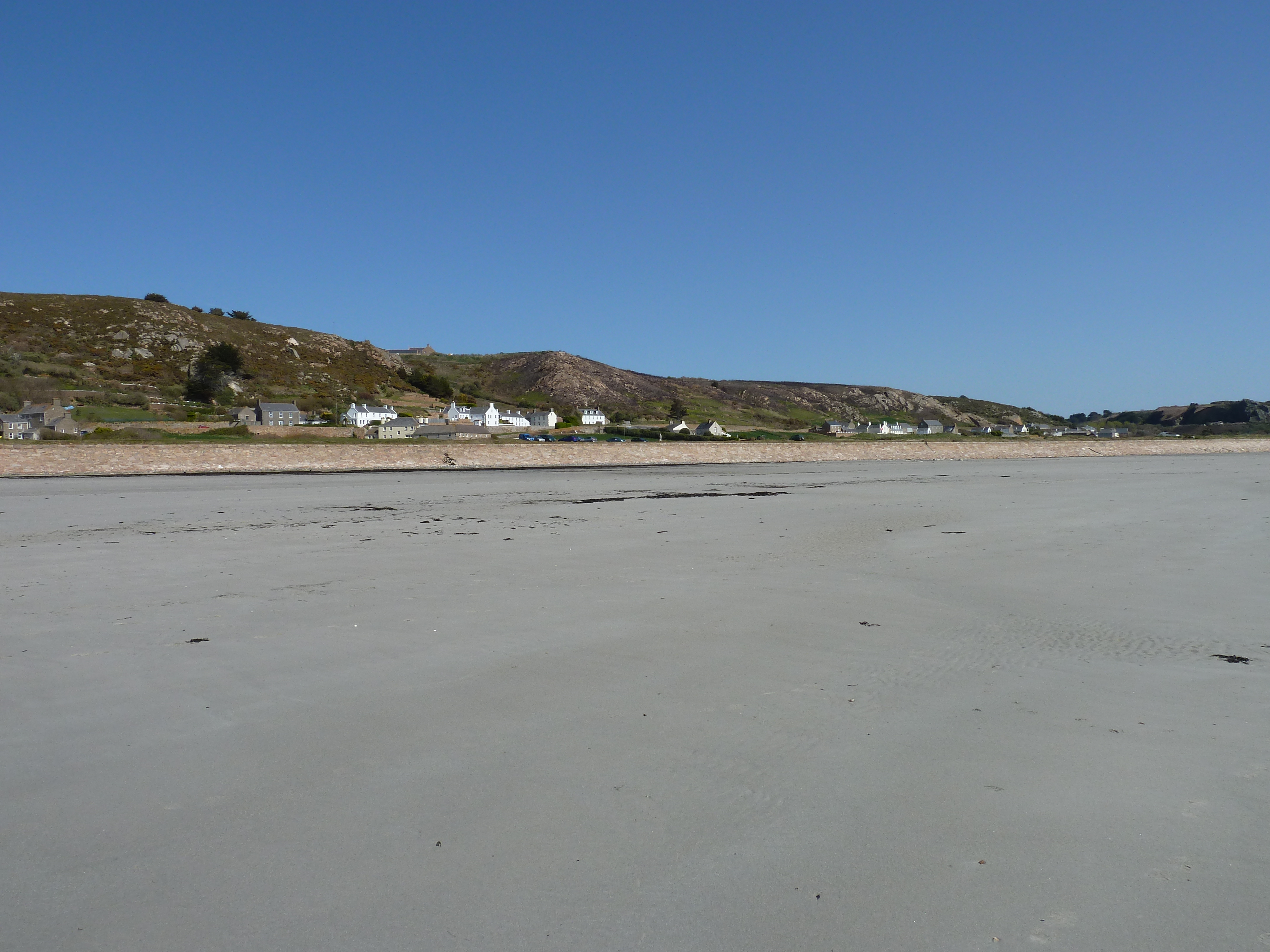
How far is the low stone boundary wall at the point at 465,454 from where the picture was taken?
2934 centimetres

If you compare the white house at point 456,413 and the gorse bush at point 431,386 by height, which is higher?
the gorse bush at point 431,386

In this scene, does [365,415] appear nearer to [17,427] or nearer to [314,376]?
[314,376]

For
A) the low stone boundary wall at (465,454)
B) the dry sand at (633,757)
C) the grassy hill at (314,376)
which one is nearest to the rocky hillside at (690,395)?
the grassy hill at (314,376)

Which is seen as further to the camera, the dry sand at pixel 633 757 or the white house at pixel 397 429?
the white house at pixel 397 429

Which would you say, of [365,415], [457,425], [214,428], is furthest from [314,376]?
[214,428]

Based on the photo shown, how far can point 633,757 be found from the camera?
356 cm

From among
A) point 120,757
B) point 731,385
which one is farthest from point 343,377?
point 120,757

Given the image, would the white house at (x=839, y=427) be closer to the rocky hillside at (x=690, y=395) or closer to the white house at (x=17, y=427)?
the rocky hillside at (x=690, y=395)

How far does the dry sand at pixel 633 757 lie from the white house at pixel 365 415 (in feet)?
194

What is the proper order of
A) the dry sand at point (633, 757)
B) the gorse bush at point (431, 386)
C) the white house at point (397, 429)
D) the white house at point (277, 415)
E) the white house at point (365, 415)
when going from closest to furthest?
the dry sand at point (633, 757) → the white house at point (397, 429) → the white house at point (277, 415) → the white house at point (365, 415) → the gorse bush at point (431, 386)

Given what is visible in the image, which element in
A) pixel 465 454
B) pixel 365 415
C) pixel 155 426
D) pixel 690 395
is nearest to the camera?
pixel 465 454

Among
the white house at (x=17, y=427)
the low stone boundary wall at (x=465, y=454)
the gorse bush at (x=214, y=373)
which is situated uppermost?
the gorse bush at (x=214, y=373)

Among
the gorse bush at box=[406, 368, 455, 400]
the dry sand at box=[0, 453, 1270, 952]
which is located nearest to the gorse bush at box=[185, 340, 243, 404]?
the gorse bush at box=[406, 368, 455, 400]

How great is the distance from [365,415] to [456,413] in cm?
1250
